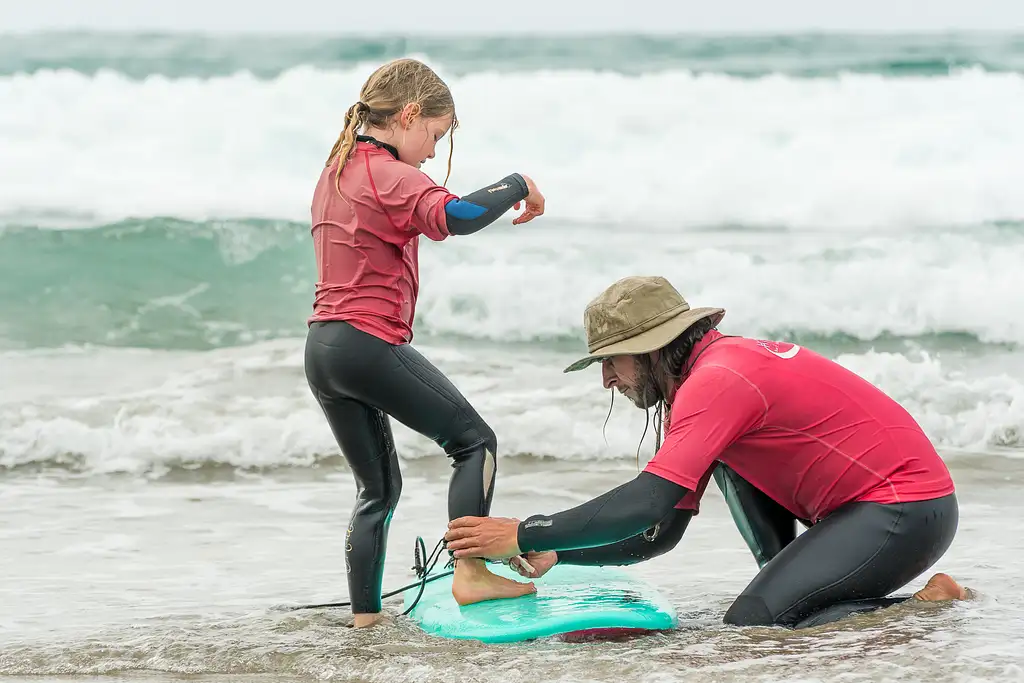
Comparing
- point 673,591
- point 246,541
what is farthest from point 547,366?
point 673,591

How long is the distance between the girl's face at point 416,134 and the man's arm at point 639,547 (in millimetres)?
1274

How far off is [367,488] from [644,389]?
91 cm

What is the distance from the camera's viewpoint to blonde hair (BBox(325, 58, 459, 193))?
3426 millimetres

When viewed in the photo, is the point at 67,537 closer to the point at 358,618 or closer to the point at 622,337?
the point at 358,618

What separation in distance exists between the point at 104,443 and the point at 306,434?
1.20 metres

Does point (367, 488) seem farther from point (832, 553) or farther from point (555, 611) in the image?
point (832, 553)

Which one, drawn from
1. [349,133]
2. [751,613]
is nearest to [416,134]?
[349,133]

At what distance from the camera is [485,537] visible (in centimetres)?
319

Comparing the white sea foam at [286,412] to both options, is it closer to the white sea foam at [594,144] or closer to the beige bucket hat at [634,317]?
the beige bucket hat at [634,317]

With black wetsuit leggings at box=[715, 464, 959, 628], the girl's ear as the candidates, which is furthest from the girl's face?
black wetsuit leggings at box=[715, 464, 959, 628]

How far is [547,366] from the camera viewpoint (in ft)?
29.7

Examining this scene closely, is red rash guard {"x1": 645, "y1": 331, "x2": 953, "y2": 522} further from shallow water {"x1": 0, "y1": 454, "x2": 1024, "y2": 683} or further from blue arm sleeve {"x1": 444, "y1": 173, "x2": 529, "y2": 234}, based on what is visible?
blue arm sleeve {"x1": 444, "y1": 173, "x2": 529, "y2": 234}

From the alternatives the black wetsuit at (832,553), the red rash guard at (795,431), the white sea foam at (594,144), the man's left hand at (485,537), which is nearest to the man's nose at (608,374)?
the red rash guard at (795,431)

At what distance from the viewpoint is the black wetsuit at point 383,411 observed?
3367mm
